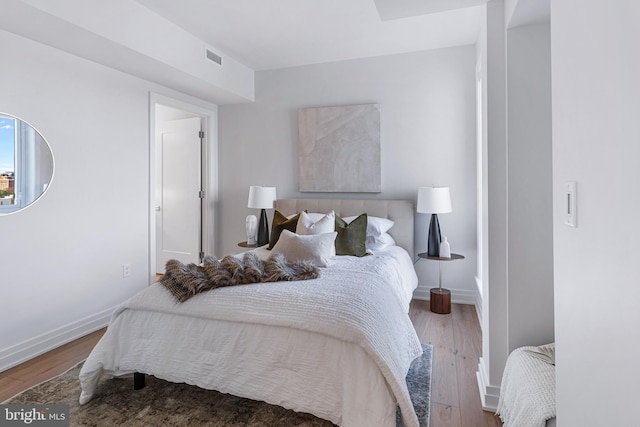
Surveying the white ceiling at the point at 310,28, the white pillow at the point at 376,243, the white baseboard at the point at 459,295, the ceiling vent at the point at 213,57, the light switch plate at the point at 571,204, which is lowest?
the white baseboard at the point at 459,295

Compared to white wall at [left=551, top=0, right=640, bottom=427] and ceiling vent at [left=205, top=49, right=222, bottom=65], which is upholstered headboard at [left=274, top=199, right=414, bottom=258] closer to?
ceiling vent at [left=205, top=49, right=222, bottom=65]

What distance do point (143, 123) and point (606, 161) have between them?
3863 mm

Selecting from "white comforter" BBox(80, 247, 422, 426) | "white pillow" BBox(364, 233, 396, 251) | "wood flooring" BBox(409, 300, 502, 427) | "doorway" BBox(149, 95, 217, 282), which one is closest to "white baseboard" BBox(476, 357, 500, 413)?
"wood flooring" BBox(409, 300, 502, 427)

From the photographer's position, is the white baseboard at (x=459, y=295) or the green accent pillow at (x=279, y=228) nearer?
the green accent pillow at (x=279, y=228)

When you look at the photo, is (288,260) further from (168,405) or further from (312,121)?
(312,121)

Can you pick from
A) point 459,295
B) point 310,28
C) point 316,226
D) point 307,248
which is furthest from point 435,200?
point 310,28

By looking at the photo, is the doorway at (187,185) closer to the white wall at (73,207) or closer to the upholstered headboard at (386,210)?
the white wall at (73,207)

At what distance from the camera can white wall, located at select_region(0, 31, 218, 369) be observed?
2609 millimetres

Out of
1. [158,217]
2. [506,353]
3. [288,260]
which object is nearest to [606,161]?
[506,353]

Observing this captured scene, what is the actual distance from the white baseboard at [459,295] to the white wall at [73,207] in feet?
9.63

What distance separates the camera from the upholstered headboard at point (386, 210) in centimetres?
377

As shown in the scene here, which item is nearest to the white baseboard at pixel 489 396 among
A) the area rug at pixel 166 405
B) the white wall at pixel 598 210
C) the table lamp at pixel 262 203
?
the area rug at pixel 166 405

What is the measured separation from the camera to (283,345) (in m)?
1.75

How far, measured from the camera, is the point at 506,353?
78.5 inches
